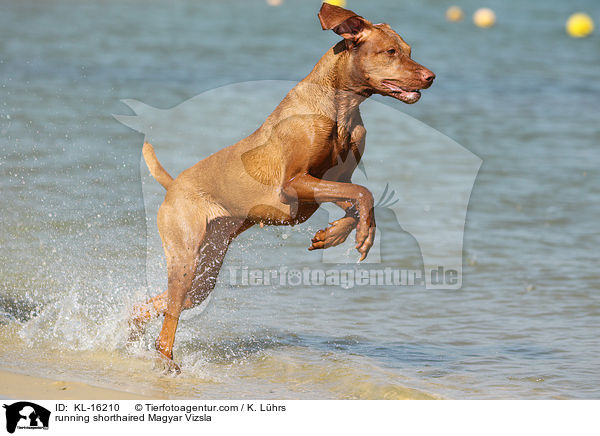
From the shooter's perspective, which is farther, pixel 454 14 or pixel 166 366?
pixel 454 14

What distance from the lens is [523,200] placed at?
8.86m

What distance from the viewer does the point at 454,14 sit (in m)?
26.2

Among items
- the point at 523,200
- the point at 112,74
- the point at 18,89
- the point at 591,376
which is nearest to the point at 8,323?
the point at 591,376

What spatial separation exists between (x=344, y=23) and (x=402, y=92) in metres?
0.44

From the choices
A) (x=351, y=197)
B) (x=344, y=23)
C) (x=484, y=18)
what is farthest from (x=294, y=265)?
(x=484, y=18)

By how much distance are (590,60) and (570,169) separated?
9.49 m

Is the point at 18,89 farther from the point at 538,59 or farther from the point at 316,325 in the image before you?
the point at 538,59

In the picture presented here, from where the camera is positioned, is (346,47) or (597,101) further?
(597,101)

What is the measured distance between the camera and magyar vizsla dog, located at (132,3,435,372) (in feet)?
14.0

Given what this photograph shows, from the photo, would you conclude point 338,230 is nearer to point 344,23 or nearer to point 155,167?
point 344,23

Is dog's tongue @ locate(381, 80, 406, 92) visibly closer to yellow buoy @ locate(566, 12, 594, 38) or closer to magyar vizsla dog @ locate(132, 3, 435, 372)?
magyar vizsla dog @ locate(132, 3, 435, 372)
